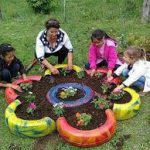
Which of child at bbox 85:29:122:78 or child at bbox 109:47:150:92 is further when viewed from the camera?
child at bbox 85:29:122:78

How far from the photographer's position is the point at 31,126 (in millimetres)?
4145

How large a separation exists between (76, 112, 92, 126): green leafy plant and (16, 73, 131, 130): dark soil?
41 mm

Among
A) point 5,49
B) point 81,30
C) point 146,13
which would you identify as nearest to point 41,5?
point 81,30

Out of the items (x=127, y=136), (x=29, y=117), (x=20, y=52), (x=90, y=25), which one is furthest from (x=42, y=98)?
(x=90, y=25)

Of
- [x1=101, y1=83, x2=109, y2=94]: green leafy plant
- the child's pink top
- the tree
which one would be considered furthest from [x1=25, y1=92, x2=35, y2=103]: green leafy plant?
the tree

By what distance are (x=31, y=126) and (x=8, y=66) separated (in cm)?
142

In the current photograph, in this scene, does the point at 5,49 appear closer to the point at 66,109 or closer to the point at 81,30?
the point at 66,109

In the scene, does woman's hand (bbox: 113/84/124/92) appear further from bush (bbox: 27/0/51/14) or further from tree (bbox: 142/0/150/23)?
bush (bbox: 27/0/51/14)

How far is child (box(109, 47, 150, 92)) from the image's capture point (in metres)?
4.95

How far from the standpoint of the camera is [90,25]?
7699 millimetres

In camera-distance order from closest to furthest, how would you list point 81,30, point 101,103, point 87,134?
point 87,134 → point 101,103 → point 81,30

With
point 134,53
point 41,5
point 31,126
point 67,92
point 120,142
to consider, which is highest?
point 134,53

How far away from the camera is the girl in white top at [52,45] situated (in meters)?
5.29

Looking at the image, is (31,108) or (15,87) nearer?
(31,108)
